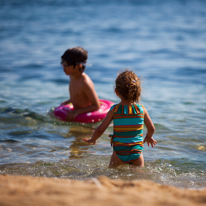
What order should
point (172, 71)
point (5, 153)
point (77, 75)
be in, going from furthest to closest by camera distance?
point (172, 71), point (77, 75), point (5, 153)

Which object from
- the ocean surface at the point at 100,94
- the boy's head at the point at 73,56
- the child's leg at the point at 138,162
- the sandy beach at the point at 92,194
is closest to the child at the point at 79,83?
the boy's head at the point at 73,56

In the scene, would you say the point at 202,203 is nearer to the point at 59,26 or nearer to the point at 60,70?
the point at 60,70

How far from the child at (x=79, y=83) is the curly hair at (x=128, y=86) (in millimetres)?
2122

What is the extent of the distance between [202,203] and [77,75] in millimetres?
3718

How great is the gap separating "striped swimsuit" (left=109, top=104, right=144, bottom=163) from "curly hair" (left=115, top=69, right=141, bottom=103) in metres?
0.13

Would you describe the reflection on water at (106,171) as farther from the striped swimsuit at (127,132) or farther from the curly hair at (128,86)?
the curly hair at (128,86)

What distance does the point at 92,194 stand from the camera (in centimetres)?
210

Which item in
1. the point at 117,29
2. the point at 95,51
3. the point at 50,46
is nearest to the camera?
the point at 95,51

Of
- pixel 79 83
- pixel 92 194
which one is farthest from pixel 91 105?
pixel 92 194

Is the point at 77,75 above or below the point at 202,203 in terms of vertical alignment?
above

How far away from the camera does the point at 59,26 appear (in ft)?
75.1

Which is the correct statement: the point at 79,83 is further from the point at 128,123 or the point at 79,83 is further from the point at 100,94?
the point at 100,94

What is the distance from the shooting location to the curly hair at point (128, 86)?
3.29 m

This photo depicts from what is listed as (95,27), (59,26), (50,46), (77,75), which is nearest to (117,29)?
(95,27)
